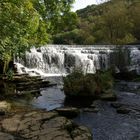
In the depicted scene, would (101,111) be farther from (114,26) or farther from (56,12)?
(114,26)

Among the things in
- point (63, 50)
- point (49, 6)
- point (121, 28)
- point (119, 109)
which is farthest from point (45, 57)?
point (121, 28)

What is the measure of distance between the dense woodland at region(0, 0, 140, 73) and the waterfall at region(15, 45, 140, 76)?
1.90 m

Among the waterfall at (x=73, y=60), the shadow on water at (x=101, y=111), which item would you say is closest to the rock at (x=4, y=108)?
the shadow on water at (x=101, y=111)

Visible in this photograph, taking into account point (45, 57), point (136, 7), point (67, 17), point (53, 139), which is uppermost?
point (136, 7)

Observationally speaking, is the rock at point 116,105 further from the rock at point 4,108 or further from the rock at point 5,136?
the rock at point 5,136

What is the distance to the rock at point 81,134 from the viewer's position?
33.4ft

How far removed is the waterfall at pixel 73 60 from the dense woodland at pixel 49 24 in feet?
6.22

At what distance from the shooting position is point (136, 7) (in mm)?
57594

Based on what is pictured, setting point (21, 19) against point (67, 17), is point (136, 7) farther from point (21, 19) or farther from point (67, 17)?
point (21, 19)

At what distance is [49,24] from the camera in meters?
22.7

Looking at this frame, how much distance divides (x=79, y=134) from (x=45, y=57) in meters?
18.4

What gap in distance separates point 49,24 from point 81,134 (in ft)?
43.7

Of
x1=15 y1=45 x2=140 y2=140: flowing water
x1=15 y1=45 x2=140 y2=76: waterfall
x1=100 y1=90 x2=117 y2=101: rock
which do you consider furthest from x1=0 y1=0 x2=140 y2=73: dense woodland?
x1=100 y1=90 x2=117 y2=101: rock

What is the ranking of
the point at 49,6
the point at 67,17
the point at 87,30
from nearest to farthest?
the point at 49,6
the point at 67,17
the point at 87,30
